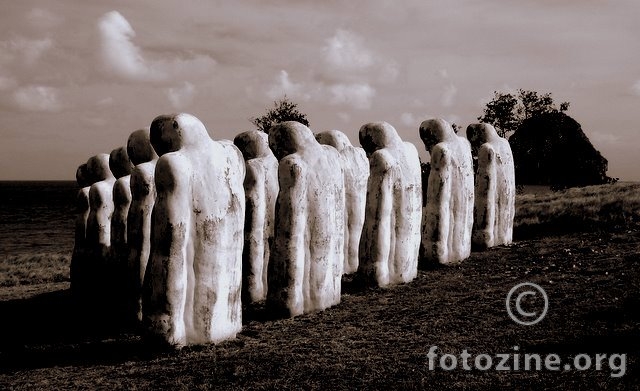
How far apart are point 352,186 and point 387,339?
447cm

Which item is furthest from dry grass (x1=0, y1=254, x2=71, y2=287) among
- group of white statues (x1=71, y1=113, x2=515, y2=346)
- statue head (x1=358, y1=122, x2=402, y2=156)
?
statue head (x1=358, y1=122, x2=402, y2=156)

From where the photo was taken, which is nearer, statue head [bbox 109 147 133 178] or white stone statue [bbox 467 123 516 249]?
statue head [bbox 109 147 133 178]

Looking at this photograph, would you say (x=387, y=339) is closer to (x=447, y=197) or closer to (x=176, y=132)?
(x=176, y=132)

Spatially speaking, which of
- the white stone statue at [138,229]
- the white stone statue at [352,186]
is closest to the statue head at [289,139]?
the white stone statue at [138,229]

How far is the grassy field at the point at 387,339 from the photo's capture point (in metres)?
7.08

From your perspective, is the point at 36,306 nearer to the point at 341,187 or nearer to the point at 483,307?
the point at 341,187

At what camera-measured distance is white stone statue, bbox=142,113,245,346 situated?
7973 millimetres

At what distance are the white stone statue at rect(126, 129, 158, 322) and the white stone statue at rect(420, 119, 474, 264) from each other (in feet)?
19.2

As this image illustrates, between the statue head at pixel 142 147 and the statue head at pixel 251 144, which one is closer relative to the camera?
the statue head at pixel 142 147

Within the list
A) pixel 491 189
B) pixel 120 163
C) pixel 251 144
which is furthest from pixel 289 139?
pixel 491 189

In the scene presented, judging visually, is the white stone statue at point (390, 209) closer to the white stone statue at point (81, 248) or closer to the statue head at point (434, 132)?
the statue head at point (434, 132)

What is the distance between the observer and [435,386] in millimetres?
6762

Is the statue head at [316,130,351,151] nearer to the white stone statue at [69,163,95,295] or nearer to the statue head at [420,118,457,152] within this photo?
the statue head at [420,118,457,152]

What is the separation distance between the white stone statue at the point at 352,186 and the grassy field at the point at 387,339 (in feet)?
4.09
